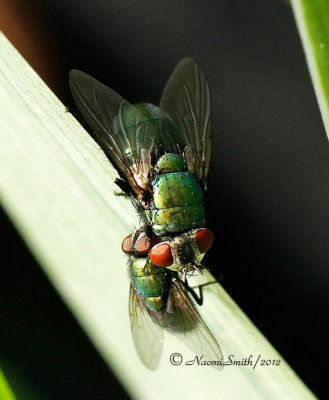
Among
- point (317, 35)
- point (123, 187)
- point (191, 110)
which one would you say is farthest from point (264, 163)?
point (317, 35)

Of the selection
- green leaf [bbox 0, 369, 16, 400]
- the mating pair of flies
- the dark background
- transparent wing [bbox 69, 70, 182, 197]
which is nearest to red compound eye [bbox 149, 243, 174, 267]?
the mating pair of flies

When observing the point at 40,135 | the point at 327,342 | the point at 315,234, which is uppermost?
the point at 40,135

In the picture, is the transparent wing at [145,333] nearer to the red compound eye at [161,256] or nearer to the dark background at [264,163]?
the red compound eye at [161,256]

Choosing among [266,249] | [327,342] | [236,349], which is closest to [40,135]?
[236,349]

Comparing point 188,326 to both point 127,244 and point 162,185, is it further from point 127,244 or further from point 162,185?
point 162,185

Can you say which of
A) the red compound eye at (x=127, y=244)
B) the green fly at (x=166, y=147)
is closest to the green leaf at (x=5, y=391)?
the red compound eye at (x=127, y=244)

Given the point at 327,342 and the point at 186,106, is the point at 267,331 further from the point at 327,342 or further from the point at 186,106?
the point at 186,106
